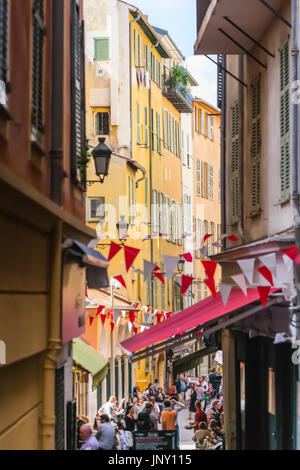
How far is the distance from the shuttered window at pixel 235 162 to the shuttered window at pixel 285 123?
4.35 m

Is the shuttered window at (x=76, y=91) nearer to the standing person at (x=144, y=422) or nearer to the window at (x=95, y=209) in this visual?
the standing person at (x=144, y=422)

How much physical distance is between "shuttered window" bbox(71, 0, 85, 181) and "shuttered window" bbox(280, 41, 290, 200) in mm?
2456

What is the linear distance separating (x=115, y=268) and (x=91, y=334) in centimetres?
678

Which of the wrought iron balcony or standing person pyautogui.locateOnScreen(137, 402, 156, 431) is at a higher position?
the wrought iron balcony

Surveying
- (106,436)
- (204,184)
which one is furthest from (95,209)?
(204,184)

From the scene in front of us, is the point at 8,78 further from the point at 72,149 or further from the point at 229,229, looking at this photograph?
the point at 229,229

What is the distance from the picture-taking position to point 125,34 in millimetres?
39188

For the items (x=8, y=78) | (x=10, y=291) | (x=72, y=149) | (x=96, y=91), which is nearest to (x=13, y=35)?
(x=8, y=78)

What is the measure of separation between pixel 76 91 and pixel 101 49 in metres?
26.2

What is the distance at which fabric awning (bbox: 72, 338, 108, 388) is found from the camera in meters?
18.5

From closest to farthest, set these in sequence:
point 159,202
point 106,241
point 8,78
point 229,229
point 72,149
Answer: point 8,78 < point 72,149 < point 229,229 < point 106,241 < point 159,202

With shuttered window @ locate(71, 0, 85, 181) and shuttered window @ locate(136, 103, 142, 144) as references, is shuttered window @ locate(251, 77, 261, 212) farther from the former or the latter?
shuttered window @ locate(136, 103, 142, 144)

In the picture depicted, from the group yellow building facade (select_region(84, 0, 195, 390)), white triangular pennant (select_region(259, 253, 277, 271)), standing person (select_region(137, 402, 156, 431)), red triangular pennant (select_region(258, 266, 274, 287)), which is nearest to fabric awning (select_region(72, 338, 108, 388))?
standing person (select_region(137, 402, 156, 431))

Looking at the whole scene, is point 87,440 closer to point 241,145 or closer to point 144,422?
point 144,422
